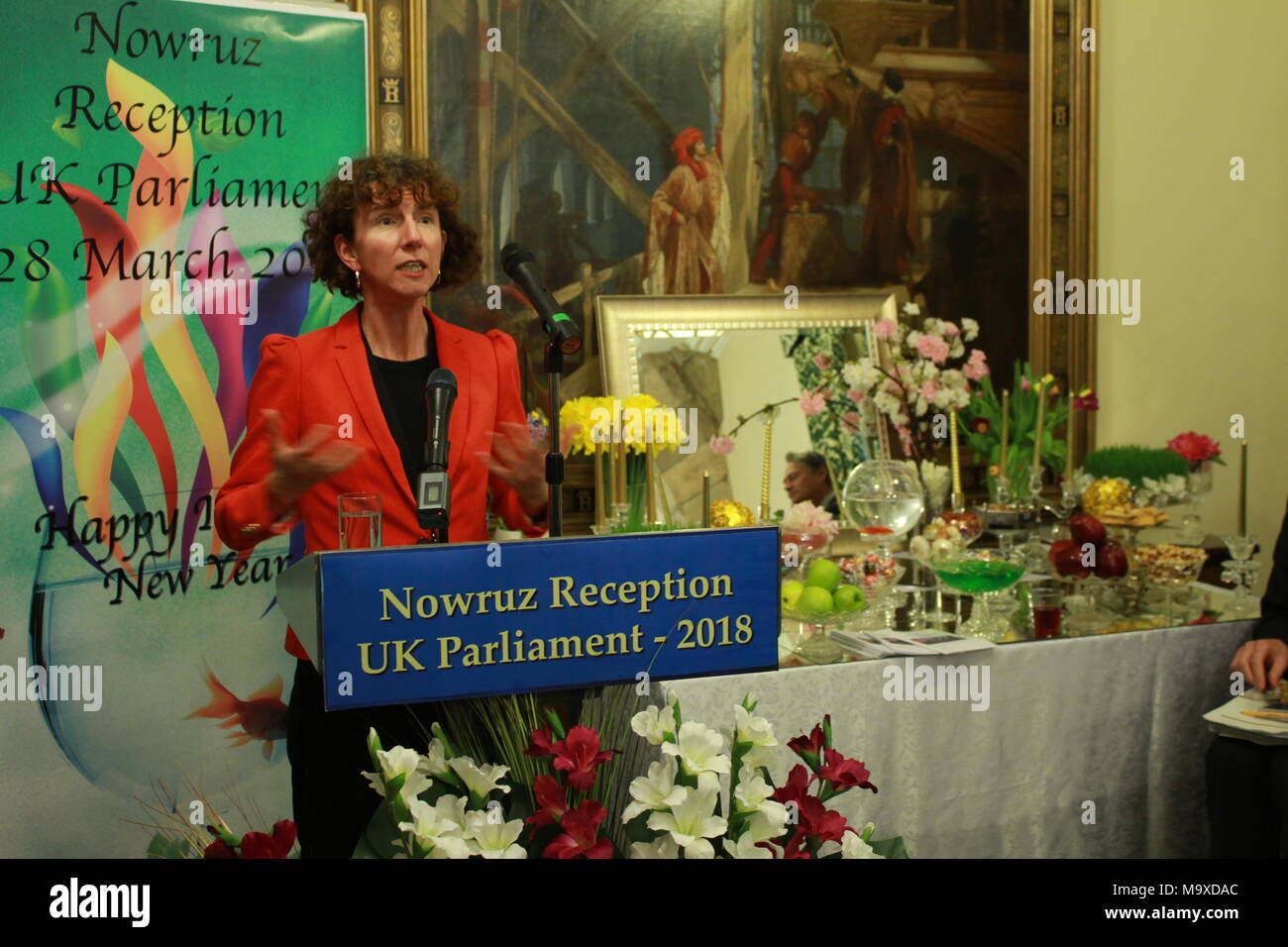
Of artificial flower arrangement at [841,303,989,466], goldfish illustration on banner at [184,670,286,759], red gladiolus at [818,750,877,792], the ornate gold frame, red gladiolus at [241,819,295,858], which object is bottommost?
goldfish illustration on banner at [184,670,286,759]

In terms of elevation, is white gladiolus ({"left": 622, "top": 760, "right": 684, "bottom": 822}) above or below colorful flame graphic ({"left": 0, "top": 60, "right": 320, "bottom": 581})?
below

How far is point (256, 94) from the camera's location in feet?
11.5

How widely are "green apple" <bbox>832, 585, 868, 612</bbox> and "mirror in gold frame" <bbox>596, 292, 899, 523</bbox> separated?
123cm

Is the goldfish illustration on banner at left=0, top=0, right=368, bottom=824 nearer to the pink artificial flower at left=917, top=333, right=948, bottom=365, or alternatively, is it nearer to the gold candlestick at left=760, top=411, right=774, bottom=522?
the gold candlestick at left=760, top=411, right=774, bottom=522

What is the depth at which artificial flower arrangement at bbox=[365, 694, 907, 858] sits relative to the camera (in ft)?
3.31

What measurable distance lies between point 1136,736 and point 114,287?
2.98 meters

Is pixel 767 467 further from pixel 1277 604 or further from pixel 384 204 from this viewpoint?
pixel 384 204

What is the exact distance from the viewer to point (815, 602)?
273 cm

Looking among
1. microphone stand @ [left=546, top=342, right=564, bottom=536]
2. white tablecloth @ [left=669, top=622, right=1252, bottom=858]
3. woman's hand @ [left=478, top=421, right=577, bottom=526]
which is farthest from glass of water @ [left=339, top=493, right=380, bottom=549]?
white tablecloth @ [left=669, top=622, right=1252, bottom=858]

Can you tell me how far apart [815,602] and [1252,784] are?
1.08 meters

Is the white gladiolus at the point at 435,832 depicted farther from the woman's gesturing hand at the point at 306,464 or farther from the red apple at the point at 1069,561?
the red apple at the point at 1069,561

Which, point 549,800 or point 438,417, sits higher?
point 438,417

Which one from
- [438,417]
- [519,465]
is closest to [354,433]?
[519,465]
